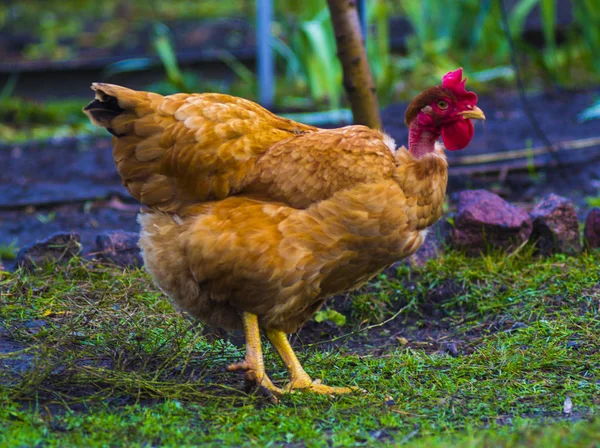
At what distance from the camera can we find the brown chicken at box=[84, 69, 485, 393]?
3.15 metres

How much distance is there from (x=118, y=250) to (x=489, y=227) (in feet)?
6.20

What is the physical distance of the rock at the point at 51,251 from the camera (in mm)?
4340

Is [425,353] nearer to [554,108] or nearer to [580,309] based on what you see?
[580,309]

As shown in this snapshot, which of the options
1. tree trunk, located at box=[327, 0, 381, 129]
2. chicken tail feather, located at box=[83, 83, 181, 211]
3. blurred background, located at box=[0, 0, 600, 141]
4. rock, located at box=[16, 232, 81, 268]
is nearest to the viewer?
chicken tail feather, located at box=[83, 83, 181, 211]

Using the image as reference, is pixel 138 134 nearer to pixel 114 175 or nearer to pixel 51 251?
pixel 51 251

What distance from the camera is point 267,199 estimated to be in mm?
3246

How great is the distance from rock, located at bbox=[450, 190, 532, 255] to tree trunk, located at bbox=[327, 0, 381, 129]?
67 centimetres

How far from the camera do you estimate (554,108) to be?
24.2ft

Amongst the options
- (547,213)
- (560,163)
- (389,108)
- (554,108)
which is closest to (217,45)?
(389,108)

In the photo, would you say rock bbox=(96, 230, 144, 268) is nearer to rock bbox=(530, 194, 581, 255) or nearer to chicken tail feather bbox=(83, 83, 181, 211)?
chicken tail feather bbox=(83, 83, 181, 211)

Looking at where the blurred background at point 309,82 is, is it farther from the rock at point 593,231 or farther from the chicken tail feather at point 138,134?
the chicken tail feather at point 138,134

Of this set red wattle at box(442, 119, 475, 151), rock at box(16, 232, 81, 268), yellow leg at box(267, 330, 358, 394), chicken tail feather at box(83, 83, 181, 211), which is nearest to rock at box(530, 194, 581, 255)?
red wattle at box(442, 119, 475, 151)

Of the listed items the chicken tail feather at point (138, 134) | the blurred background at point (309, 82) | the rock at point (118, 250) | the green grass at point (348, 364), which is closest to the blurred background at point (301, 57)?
the blurred background at point (309, 82)

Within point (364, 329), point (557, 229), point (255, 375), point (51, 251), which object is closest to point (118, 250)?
point (51, 251)
